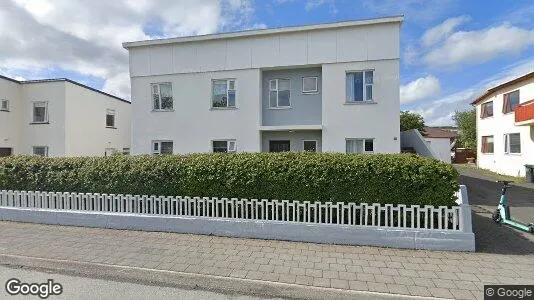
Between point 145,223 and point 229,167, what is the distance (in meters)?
2.15

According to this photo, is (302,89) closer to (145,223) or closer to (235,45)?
(235,45)

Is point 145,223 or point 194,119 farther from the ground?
point 194,119

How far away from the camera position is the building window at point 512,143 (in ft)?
61.2

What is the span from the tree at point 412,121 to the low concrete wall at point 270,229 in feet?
90.7

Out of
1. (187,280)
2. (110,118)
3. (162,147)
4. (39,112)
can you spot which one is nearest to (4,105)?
(39,112)

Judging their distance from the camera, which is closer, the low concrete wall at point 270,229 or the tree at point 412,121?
the low concrete wall at point 270,229

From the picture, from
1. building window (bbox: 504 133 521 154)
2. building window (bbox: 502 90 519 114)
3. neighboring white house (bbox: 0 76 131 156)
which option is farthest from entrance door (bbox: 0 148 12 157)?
building window (bbox: 502 90 519 114)

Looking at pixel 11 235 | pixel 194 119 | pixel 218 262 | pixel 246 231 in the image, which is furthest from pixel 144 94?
pixel 218 262

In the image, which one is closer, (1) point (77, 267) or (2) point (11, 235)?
(1) point (77, 267)

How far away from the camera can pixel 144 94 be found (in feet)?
47.1

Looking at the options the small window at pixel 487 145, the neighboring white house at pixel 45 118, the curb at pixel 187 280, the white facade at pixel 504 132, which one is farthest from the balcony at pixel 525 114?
A: the neighboring white house at pixel 45 118

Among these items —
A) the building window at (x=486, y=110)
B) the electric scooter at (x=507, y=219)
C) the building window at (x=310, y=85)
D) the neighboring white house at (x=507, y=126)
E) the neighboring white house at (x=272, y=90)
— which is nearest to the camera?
the electric scooter at (x=507, y=219)

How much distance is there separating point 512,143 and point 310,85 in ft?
48.6

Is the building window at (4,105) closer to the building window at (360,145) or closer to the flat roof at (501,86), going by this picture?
the building window at (360,145)
